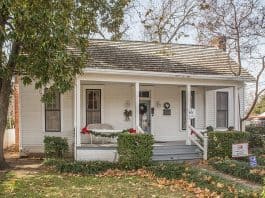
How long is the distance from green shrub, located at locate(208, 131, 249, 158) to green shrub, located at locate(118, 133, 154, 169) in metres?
3.23

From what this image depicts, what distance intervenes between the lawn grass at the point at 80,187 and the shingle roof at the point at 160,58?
6.06 m

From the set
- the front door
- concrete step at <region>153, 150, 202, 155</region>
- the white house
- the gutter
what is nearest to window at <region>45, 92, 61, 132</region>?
the white house

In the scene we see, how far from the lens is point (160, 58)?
21406mm

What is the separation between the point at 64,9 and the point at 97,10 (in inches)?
119

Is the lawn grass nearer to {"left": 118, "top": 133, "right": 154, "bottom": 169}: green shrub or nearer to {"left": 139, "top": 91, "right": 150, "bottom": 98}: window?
{"left": 118, "top": 133, "right": 154, "bottom": 169}: green shrub

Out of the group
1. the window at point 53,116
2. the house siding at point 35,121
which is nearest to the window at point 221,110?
the house siding at point 35,121

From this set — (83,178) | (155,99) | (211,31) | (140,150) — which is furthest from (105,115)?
(211,31)

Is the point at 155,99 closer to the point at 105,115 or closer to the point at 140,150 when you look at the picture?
the point at 105,115

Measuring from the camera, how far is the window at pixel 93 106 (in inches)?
782

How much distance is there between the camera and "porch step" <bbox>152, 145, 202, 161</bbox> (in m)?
17.9

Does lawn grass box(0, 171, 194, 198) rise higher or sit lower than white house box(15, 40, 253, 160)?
lower

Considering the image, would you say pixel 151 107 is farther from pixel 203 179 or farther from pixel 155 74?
pixel 203 179

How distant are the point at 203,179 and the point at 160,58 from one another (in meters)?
10.2

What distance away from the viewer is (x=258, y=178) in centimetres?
1265
